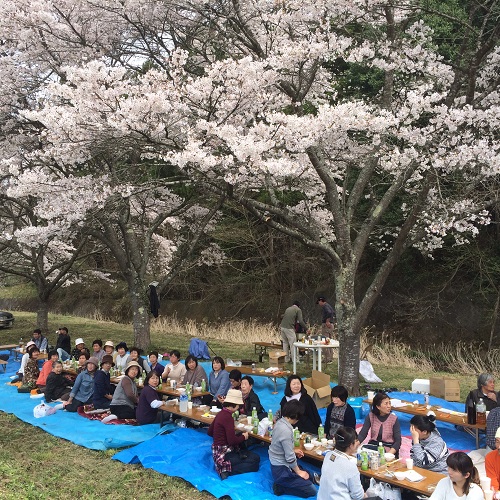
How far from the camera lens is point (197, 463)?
6.86 meters

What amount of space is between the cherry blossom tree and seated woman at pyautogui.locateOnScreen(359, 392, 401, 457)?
3.78 meters

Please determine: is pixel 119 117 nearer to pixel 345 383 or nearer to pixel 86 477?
pixel 86 477

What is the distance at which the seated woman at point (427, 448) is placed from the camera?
19.0 feet

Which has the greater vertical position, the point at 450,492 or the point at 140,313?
the point at 140,313

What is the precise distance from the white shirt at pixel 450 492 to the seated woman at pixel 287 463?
1.61 m

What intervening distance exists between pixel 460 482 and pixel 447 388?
496cm

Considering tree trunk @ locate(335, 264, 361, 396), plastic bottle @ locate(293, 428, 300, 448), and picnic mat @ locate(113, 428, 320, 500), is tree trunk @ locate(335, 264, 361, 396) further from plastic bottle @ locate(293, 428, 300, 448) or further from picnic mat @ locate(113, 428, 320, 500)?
plastic bottle @ locate(293, 428, 300, 448)

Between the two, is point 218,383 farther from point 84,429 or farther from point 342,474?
point 342,474

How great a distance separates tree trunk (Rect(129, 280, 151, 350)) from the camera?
1527cm

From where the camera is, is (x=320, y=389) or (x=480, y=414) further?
(x=320, y=389)

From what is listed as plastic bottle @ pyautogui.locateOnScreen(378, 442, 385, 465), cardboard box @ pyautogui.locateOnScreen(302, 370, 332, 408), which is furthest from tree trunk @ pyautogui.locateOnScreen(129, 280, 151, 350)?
plastic bottle @ pyautogui.locateOnScreen(378, 442, 385, 465)

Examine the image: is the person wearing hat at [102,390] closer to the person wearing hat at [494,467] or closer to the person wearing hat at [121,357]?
the person wearing hat at [121,357]

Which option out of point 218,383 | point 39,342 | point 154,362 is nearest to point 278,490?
point 218,383

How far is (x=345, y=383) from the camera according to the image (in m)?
10.4
